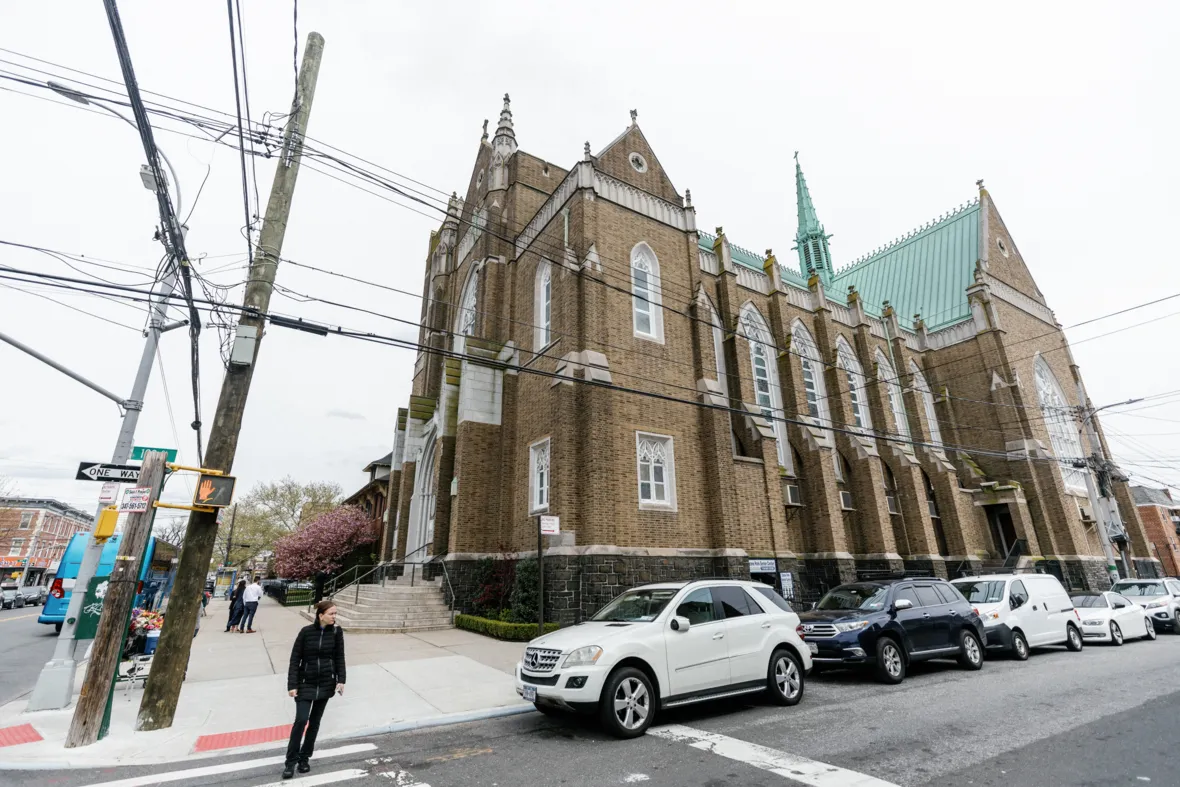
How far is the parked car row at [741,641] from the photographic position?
19.4 feet

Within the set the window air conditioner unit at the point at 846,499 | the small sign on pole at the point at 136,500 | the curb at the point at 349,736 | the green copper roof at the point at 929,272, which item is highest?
the green copper roof at the point at 929,272

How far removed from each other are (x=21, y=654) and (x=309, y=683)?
1444cm

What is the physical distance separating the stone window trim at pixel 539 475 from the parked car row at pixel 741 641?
6.20 m

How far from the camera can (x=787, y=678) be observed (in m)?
7.32

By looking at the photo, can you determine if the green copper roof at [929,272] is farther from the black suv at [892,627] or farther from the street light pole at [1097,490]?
the black suv at [892,627]

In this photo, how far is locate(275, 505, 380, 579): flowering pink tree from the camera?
28609 mm

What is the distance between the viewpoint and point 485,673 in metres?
8.95

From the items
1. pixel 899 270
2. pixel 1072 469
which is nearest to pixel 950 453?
pixel 1072 469

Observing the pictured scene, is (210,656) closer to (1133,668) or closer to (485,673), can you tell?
(485,673)

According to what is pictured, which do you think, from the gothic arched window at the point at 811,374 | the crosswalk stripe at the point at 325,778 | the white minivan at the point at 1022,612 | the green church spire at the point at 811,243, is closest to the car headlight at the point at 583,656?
the crosswalk stripe at the point at 325,778

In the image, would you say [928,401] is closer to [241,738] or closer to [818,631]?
[818,631]

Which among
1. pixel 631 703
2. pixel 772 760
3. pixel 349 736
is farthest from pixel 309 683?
pixel 772 760

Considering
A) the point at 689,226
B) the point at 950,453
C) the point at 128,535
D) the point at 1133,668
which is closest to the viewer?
the point at 128,535

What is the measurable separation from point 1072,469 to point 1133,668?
67.9 ft
